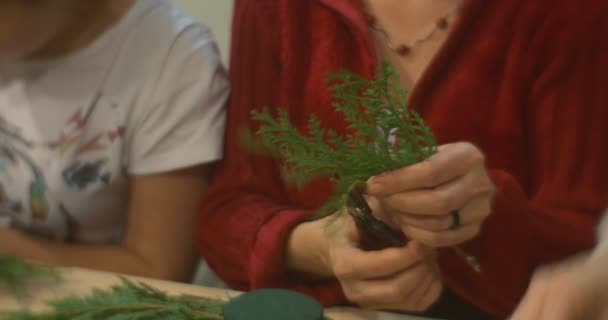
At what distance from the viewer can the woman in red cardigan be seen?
708 millimetres

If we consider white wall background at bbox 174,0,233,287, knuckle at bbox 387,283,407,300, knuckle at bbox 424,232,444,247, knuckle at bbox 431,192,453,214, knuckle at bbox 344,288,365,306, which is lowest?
knuckle at bbox 344,288,365,306

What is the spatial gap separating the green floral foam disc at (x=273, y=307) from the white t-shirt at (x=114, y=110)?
320mm

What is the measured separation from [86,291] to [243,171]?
23 centimetres

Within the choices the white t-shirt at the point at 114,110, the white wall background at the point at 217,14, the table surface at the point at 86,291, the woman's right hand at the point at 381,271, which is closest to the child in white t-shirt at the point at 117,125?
the white t-shirt at the point at 114,110

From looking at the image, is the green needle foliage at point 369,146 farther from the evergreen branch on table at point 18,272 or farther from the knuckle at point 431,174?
the evergreen branch on table at point 18,272

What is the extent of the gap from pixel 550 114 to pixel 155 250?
0.50 meters

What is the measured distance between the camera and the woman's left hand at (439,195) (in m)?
0.56

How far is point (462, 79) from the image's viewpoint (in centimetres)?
78

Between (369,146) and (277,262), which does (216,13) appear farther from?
(369,146)

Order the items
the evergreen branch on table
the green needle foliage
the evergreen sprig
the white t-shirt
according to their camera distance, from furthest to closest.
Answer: the white t-shirt, the evergreen branch on table, the evergreen sprig, the green needle foliage

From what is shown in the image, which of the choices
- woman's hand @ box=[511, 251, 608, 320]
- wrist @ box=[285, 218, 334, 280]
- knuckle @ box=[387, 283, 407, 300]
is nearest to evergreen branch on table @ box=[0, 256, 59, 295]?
wrist @ box=[285, 218, 334, 280]

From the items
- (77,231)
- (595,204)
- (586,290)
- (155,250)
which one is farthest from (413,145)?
(77,231)

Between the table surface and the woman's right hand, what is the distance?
0.08 feet

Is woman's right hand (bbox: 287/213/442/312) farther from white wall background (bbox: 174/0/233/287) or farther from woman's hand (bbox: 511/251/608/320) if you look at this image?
white wall background (bbox: 174/0/233/287)
